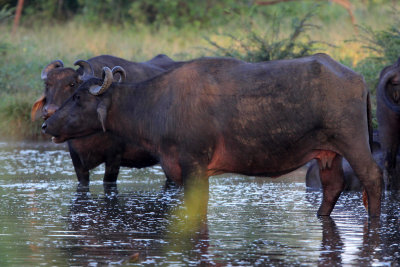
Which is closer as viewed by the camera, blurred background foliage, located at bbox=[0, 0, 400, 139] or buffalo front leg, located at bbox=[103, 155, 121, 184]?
buffalo front leg, located at bbox=[103, 155, 121, 184]

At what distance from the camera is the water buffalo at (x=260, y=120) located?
27.2ft

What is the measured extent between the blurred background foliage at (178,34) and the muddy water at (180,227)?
21.8ft

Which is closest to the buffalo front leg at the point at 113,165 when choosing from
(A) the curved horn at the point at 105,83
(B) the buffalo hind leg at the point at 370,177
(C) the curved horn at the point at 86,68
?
(C) the curved horn at the point at 86,68

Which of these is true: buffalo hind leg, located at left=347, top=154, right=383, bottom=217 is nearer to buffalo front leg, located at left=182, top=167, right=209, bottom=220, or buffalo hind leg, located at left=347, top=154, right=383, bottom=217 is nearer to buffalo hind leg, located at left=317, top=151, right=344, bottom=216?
buffalo hind leg, located at left=317, top=151, right=344, bottom=216

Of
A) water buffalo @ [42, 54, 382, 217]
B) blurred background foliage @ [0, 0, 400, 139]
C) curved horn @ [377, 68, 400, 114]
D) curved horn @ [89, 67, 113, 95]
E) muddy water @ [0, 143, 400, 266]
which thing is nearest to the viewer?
muddy water @ [0, 143, 400, 266]

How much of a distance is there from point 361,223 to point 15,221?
348cm

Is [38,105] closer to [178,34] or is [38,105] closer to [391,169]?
[391,169]

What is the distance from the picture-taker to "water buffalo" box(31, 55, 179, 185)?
11.3 meters

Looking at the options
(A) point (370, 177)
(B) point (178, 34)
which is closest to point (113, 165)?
(A) point (370, 177)

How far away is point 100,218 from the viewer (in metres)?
8.65

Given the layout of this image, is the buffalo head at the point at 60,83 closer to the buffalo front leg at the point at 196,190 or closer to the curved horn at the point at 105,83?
the curved horn at the point at 105,83

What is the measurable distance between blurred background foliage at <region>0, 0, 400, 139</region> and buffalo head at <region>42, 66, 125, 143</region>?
8.81 metres

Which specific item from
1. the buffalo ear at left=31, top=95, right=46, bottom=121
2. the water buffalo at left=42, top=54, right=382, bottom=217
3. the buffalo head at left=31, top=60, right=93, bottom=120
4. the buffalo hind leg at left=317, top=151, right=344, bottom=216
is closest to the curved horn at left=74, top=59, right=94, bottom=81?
the buffalo head at left=31, top=60, right=93, bottom=120

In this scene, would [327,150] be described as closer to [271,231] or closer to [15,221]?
[271,231]
